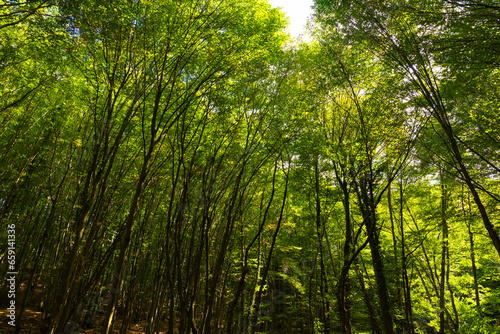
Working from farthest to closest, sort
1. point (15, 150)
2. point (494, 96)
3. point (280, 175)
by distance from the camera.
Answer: point (280, 175) < point (15, 150) < point (494, 96)

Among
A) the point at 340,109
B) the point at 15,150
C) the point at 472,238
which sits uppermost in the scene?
the point at 340,109

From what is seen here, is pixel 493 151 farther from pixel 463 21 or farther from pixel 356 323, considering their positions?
pixel 356 323

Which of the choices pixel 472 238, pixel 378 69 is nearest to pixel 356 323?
pixel 472 238

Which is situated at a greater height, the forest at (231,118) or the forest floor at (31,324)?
the forest at (231,118)

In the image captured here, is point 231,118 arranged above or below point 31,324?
above

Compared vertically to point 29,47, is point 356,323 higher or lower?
lower

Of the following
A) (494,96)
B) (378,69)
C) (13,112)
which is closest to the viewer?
(494,96)

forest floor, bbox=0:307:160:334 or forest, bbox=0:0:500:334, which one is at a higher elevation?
forest, bbox=0:0:500:334

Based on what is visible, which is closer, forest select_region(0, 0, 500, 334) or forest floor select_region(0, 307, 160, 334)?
forest select_region(0, 0, 500, 334)

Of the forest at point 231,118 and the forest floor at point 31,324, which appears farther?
the forest floor at point 31,324

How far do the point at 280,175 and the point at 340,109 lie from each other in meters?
2.83

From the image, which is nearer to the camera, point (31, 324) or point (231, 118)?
point (231, 118)

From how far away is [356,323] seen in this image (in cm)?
1188

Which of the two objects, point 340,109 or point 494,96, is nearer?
point 494,96
